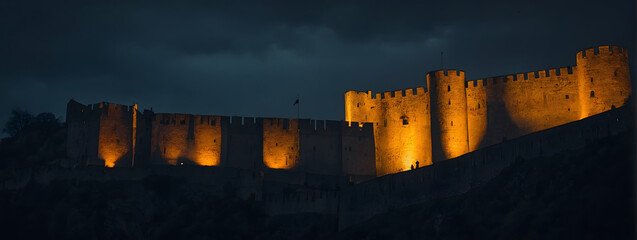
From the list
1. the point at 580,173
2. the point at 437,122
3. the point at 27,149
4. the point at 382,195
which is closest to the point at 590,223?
the point at 580,173

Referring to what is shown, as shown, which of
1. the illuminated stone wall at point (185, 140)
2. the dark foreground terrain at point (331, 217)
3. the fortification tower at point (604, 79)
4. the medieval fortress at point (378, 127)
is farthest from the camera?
the illuminated stone wall at point (185, 140)

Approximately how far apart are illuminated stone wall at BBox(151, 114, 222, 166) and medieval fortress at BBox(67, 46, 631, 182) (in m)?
0.07

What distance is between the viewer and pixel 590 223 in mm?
30266

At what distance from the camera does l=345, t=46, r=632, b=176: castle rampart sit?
50750 millimetres

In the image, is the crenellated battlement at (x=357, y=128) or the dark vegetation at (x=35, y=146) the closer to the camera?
the dark vegetation at (x=35, y=146)

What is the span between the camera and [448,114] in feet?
185

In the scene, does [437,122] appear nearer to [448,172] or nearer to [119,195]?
[448,172]

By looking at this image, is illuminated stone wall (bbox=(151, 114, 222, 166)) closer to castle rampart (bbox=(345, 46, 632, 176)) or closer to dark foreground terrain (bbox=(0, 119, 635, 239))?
dark foreground terrain (bbox=(0, 119, 635, 239))

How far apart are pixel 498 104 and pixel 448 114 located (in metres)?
3.29

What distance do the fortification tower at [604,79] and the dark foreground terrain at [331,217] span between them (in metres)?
13.8

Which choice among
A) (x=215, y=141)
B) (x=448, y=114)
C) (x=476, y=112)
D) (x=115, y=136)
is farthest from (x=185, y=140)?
(x=476, y=112)

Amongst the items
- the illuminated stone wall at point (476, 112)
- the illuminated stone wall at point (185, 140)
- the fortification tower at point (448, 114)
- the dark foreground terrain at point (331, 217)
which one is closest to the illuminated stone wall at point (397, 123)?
the fortification tower at point (448, 114)

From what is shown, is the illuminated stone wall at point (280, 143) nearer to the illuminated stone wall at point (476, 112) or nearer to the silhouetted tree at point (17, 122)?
the illuminated stone wall at point (476, 112)

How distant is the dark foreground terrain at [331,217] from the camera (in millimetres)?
31781
